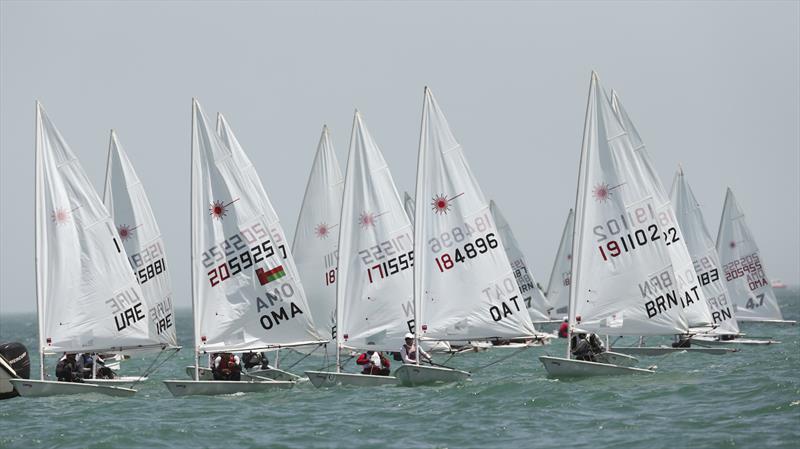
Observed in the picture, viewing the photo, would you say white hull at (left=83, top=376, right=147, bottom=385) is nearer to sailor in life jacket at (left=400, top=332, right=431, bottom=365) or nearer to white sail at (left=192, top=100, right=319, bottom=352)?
white sail at (left=192, top=100, right=319, bottom=352)

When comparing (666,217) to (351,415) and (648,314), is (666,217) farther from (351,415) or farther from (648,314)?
(351,415)

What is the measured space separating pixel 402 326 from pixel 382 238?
2.46 metres

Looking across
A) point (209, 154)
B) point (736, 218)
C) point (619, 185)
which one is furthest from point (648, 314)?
point (736, 218)

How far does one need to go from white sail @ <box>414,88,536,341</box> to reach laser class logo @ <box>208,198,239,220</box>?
504 cm

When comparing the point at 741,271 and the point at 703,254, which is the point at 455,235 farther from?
the point at 741,271

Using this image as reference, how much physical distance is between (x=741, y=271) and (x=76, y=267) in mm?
33968

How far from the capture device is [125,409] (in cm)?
2745

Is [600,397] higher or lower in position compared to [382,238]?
lower

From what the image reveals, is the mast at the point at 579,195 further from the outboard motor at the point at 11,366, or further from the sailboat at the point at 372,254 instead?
the outboard motor at the point at 11,366

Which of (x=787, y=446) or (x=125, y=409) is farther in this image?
(x=125, y=409)

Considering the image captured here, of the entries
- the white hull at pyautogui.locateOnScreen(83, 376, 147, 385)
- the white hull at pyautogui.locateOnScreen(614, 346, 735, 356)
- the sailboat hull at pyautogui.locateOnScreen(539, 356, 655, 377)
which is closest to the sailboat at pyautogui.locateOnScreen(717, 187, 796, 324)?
the white hull at pyautogui.locateOnScreen(614, 346, 735, 356)

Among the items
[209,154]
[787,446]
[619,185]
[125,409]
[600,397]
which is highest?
[209,154]

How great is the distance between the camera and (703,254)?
47.5m

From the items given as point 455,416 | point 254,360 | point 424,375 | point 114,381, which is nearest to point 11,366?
point 114,381
